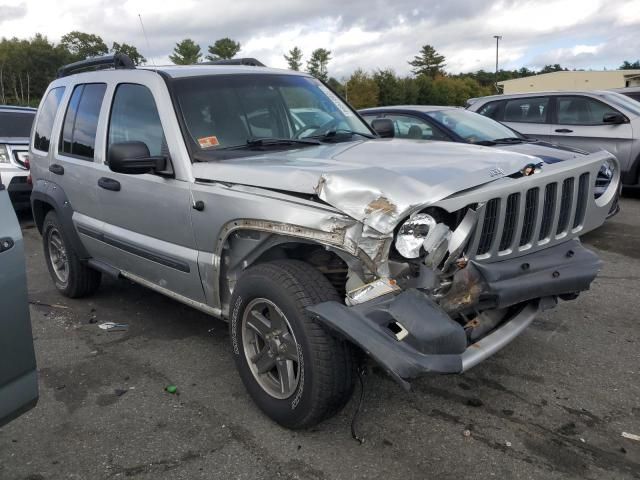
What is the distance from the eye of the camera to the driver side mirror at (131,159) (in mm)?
→ 3389

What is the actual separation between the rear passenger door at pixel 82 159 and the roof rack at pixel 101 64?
0.70 feet

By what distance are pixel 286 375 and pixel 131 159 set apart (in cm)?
154

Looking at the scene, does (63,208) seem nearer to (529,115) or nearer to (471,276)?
(471,276)

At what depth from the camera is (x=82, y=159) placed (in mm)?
4645

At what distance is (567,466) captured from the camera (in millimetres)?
2707

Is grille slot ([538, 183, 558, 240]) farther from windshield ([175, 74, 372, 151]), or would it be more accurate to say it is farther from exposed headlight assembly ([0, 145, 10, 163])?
exposed headlight assembly ([0, 145, 10, 163])

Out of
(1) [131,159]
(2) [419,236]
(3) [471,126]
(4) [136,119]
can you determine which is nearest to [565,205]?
(2) [419,236]

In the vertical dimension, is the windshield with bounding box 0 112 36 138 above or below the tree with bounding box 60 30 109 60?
below

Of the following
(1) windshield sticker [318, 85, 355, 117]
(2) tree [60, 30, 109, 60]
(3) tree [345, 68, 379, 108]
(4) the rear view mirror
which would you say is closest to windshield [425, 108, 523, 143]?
(4) the rear view mirror

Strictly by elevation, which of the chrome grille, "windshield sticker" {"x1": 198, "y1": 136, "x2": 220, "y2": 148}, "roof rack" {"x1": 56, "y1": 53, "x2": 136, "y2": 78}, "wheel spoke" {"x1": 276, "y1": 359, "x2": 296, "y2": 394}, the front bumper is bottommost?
"wheel spoke" {"x1": 276, "y1": 359, "x2": 296, "y2": 394}

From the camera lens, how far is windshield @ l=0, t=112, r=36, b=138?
944 cm

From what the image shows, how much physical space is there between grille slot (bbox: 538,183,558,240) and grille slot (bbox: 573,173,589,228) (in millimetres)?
310

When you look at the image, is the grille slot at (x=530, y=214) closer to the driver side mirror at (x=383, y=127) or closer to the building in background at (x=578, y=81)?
the driver side mirror at (x=383, y=127)

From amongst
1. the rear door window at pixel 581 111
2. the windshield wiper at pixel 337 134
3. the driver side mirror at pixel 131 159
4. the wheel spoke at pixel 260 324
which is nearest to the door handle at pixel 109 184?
the driver side mirror at pixel 131 159
